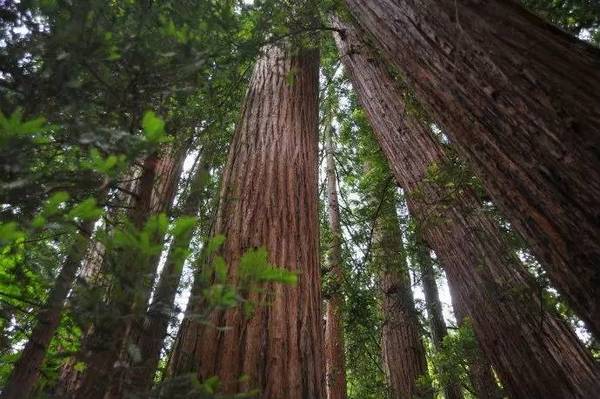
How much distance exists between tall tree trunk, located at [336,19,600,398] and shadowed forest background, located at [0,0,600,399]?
16 mm

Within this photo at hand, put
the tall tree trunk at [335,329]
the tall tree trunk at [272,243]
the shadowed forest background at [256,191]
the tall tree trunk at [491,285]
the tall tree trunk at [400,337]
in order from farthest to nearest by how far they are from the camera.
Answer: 1. the tall tree trunk at [400,337]
2. the tall tree trunk at [335,329]
3. the tall tree trunk at [491,285]
4. the tall tree trunk at [272,243]
5. the shadowed forest background at [256,191]

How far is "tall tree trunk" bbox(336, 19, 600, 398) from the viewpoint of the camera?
9.55 feet

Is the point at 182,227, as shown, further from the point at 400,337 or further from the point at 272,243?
the point at 400,337

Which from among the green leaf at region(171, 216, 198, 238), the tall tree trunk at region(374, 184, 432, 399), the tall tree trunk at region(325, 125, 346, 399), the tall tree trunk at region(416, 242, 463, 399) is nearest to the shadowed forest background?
the green leaf at region(171, 216, 198, 238)

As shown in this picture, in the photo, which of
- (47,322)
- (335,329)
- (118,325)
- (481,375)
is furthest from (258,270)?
(335,329)

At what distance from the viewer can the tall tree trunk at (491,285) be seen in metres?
2.91

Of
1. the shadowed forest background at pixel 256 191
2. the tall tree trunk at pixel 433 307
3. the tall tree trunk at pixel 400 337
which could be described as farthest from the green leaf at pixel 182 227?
the tall tree trunk at pixel 400 337

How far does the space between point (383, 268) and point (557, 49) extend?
427cm

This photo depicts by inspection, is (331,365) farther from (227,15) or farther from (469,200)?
(227,15)

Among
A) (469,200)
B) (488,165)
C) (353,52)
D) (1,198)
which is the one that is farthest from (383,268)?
(1,198)

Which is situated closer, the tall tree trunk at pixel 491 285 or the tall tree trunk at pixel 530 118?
the tall tree trunk at pixel 530 118

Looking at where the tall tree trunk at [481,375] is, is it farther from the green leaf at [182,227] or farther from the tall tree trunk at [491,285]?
the green leaf at [182,227]

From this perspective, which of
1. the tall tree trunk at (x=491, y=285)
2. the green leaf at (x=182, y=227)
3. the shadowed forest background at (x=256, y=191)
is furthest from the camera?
the tall tree trunk at (x=491, y=285)

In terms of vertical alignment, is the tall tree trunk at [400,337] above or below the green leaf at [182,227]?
above
